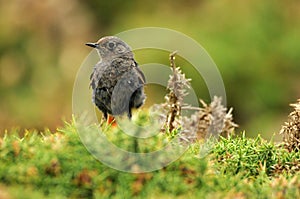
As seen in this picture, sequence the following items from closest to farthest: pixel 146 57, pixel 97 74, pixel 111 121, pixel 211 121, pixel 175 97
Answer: pixel 111 121 → pixel 97 74 → pixel 175 97 → pixel 211 121 → pixel 146 57

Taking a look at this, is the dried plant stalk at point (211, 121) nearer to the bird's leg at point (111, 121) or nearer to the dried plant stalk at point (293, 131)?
the dried plant stalk at point (293, 131)

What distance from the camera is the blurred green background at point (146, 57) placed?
7.74 metres

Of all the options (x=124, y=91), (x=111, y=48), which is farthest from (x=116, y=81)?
(x=111, y=48)

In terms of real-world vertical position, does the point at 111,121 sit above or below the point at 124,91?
below

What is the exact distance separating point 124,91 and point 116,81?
47 mm

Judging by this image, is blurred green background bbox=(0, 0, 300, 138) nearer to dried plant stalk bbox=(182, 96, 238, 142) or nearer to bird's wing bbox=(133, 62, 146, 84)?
dried plant stalk bbox=(182, 96, 238, 142)

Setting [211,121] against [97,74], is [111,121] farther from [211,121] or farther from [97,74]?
[211,121]

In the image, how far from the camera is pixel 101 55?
317cm

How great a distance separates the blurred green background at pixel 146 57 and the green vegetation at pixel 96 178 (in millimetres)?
4572

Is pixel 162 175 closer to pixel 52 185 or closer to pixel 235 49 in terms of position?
pixel 52 185

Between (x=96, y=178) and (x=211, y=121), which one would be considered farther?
(x=211, y=121)

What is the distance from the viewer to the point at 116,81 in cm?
308

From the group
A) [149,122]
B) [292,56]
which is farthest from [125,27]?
[149,122]

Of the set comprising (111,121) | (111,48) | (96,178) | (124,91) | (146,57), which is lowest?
(96,178)
